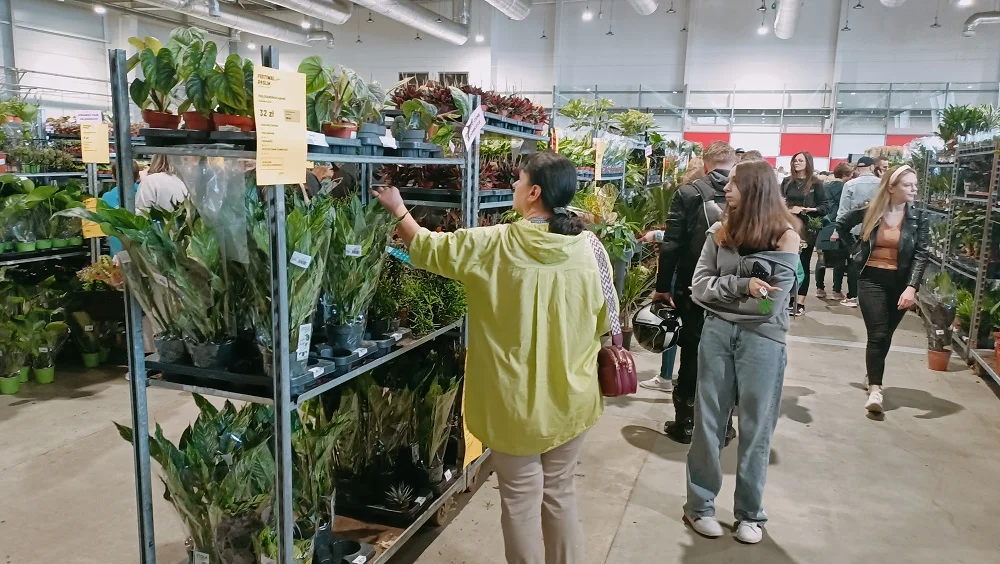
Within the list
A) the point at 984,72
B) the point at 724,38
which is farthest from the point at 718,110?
the point at 984,72

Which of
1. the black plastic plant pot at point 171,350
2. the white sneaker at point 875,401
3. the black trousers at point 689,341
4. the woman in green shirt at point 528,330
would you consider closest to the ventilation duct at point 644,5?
the white sneaker at point 875,401

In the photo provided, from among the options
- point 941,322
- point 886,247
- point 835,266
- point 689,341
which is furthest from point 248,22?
point 941,322

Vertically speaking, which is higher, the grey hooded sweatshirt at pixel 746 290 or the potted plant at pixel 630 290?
the grey hooded sweatshirt at pixel 746 290

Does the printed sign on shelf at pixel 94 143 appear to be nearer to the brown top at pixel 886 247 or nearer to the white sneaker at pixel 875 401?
the brown top at pixel 886 247

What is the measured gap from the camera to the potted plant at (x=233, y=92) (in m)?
1.91

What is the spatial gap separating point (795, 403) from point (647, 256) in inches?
75.5

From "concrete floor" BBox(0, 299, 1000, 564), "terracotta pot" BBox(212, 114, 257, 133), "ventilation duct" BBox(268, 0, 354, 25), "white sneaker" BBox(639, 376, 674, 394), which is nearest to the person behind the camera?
"terracotta pot" BBox(212, 114, 257, 133)

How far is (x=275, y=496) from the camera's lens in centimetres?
201

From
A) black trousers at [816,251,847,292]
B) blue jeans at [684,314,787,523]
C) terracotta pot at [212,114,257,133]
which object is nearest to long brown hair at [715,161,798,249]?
blue jeans at [684,314,787,523]

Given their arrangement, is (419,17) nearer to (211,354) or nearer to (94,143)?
(94,143)

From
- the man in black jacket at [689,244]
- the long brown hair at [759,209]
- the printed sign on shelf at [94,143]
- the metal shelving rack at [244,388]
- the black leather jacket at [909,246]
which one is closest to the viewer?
the metal shelving rack at [244,388]

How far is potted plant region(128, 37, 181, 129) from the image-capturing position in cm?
194

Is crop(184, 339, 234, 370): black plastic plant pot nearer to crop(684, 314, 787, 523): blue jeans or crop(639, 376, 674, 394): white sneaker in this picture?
crop(684, 314, 787, 523): blue jeans

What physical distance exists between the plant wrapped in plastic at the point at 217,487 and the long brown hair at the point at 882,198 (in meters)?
3.76
